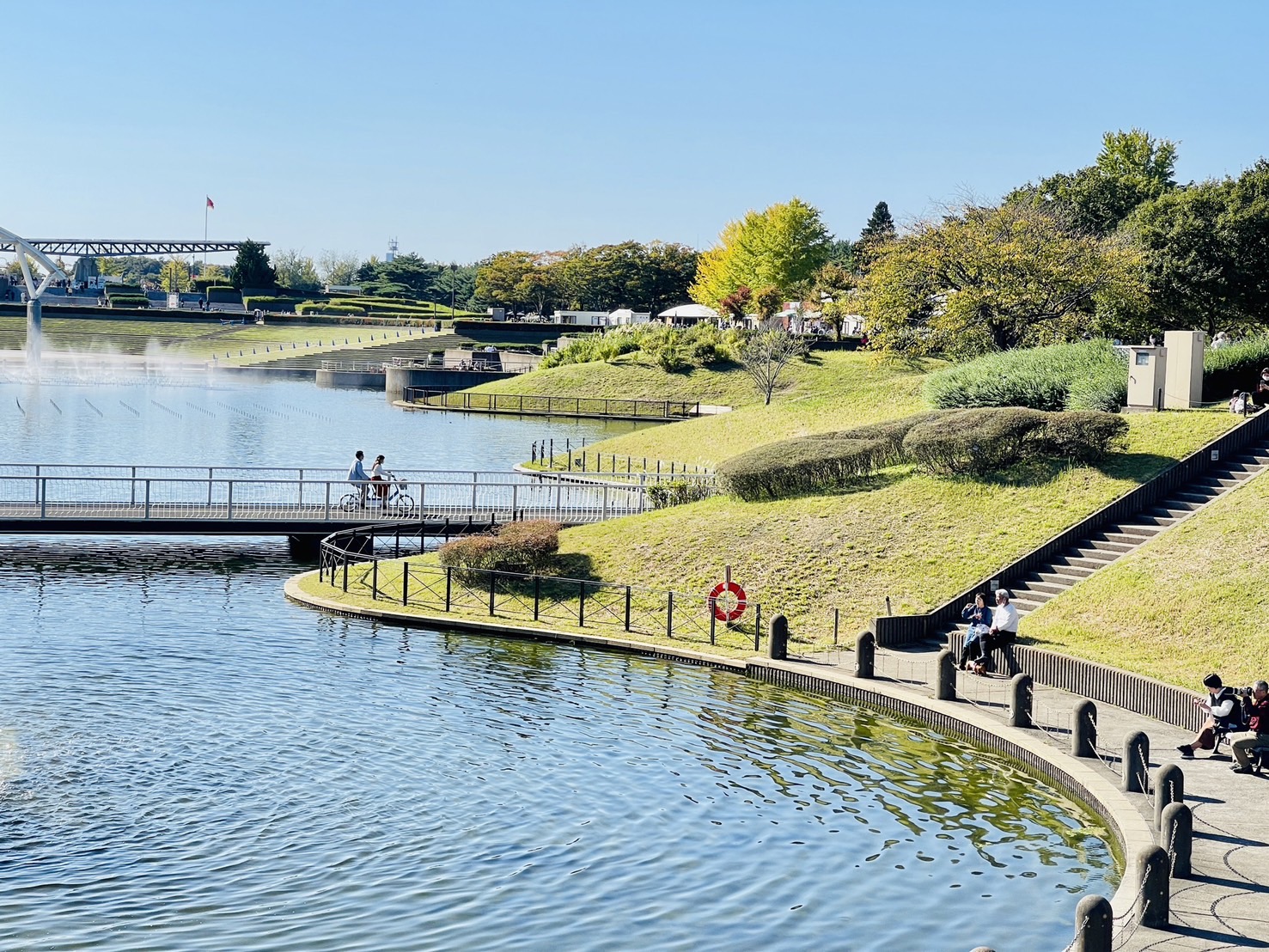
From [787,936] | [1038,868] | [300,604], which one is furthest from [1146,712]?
[300,604]

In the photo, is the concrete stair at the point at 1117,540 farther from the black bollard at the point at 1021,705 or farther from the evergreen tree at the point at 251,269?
the evergreen tree at the point at 251,269

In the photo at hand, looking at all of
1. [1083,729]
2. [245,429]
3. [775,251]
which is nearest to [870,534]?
[1083,729]

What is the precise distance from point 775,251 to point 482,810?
129284 millimetres

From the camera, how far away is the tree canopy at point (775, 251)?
145m

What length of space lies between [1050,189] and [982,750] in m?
94.2

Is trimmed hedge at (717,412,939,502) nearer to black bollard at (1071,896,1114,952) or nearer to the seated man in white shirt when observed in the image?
the seated man in white shirt

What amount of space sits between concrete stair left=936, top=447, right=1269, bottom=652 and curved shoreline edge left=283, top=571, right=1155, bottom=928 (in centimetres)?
343

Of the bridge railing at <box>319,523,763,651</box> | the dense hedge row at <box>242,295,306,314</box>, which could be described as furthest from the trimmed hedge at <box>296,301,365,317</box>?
the bridge railing at <box>319,523,763,651</box>

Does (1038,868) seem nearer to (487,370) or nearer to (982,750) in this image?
(982,750)

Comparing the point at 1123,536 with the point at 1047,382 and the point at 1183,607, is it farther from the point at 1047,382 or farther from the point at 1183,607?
the point at 1047,382

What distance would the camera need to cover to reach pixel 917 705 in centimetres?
2522

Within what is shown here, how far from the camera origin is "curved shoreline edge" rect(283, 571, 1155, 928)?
746 inches

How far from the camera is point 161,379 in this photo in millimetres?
125000

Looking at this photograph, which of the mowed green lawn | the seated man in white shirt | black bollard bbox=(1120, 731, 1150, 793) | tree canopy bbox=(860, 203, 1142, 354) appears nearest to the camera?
black bollard bbox=(1120, 731, 1150, 793)
